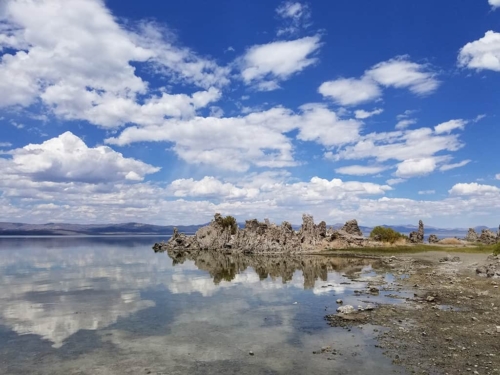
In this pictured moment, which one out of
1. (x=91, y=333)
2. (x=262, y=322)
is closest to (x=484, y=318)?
(x=262, y=322)

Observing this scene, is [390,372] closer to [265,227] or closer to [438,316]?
[438,316]

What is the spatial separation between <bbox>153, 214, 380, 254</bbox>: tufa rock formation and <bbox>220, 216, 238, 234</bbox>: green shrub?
507 centimetres

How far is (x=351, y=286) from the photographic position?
178 ft

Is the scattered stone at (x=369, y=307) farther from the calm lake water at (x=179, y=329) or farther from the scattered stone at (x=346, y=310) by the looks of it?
the calm lake water at (x=179, y=329)

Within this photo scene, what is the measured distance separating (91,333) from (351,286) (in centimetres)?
3581

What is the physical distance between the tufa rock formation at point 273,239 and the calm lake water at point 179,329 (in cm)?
6758

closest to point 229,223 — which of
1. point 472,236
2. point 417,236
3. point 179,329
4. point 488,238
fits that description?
point 417,236

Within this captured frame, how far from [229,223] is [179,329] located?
127251 mm

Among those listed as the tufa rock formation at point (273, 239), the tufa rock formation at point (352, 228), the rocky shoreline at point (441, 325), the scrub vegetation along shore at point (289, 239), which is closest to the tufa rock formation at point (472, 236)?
the scrub vegetation along shore at point (289, 239)

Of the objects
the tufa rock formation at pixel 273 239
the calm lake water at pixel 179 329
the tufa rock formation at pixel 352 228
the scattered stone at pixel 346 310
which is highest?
the tufa rock formation at pixel 352 228

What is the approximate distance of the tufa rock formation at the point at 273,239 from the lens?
128 meters

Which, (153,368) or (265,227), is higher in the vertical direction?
(265,227)

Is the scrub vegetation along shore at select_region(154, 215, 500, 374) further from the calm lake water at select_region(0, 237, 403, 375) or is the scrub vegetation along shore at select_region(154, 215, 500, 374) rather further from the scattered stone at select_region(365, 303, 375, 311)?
the calm lake water at select_region(0, 237, 403, 375)

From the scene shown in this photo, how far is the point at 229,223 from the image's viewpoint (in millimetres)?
159250
